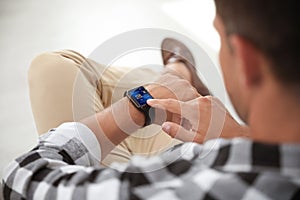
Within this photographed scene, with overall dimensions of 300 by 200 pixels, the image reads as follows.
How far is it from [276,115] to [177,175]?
0.15 meters

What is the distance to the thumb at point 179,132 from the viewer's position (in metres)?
0.91

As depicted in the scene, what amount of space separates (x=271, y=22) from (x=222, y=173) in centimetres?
18

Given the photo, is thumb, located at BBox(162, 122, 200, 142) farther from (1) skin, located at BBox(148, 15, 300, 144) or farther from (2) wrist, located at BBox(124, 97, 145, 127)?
(1) skin, located at BBox(148, 15, 300, 144)

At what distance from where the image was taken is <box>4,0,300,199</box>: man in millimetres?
561

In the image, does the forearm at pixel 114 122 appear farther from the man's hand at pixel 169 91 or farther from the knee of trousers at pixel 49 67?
the knee of trousers at pixel 49 67

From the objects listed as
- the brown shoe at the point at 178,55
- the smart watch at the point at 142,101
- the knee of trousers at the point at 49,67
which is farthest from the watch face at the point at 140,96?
the brown shoe at the point at 178,55

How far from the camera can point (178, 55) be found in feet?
5.74

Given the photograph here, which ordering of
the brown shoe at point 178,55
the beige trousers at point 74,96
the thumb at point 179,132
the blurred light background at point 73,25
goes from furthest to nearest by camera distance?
the blurred light background at point 73,25
the brown shoe at point 178,55
the beige trousers at point 74,96
the thumb at point 179,132

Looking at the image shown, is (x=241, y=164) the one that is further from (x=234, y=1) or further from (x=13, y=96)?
(x=13, y=96)

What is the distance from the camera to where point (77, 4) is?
9.07ft

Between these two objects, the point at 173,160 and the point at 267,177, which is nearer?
the point at 267,177

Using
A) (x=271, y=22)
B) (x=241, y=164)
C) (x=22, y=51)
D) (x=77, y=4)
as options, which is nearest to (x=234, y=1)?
(x=271, y=22)

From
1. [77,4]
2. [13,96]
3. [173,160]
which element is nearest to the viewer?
[173,160]

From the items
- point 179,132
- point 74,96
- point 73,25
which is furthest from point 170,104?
point 73,25
